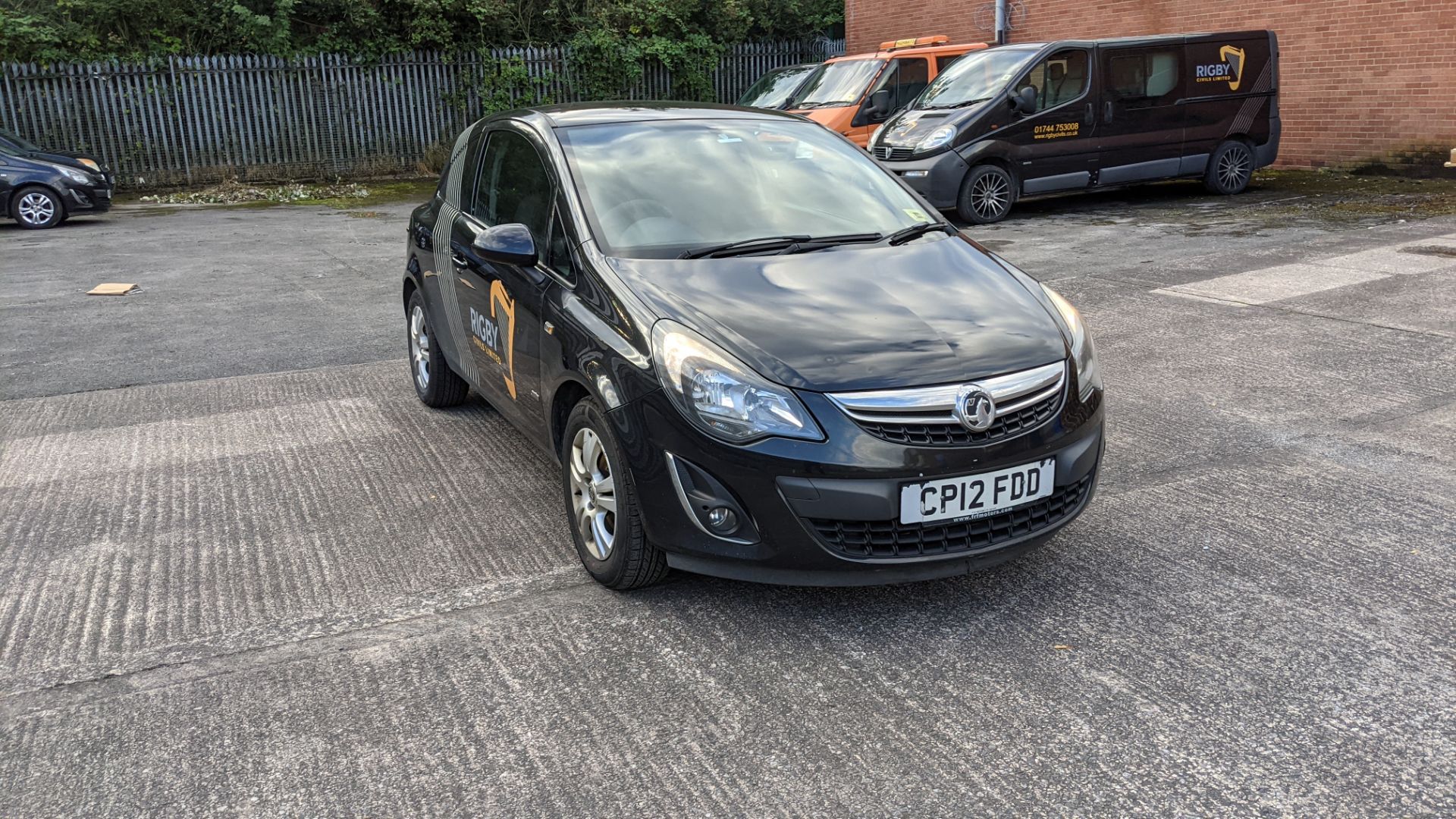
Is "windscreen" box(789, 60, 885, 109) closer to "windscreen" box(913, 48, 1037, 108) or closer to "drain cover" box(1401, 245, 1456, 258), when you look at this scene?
"windscreen" box(913, 48, 1037, 108)

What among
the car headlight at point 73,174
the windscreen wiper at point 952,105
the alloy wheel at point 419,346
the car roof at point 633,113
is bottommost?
the alloy wheel at point 419,346

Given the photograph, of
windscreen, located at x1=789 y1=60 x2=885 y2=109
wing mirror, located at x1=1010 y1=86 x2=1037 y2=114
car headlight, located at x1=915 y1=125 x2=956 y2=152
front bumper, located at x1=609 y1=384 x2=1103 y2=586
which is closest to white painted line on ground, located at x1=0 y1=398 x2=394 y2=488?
front bumper, located at x1=609 y1=384 x2=1103 y2=586

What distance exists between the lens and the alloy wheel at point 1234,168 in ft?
45.7

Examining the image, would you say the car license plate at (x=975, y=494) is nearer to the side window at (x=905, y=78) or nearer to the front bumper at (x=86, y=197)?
the side window at (x=905, y=78)

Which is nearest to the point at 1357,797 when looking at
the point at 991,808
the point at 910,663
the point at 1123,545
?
the point at 991,808

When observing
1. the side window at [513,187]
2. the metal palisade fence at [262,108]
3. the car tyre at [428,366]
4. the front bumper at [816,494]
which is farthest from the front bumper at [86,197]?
the front bumper at [816,494]

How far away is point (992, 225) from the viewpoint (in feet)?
41.9

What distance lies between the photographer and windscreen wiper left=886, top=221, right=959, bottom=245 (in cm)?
447

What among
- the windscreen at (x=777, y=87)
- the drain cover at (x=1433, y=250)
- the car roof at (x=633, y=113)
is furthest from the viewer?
the windscreen at (x=777, y=87)

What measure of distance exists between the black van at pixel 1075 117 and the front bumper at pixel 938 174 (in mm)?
11

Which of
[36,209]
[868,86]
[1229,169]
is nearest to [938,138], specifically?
[868,86]

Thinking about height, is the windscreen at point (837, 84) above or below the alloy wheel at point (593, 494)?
above

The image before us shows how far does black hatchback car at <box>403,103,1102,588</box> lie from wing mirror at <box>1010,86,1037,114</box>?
332 inches

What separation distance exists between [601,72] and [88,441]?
58.3ft
